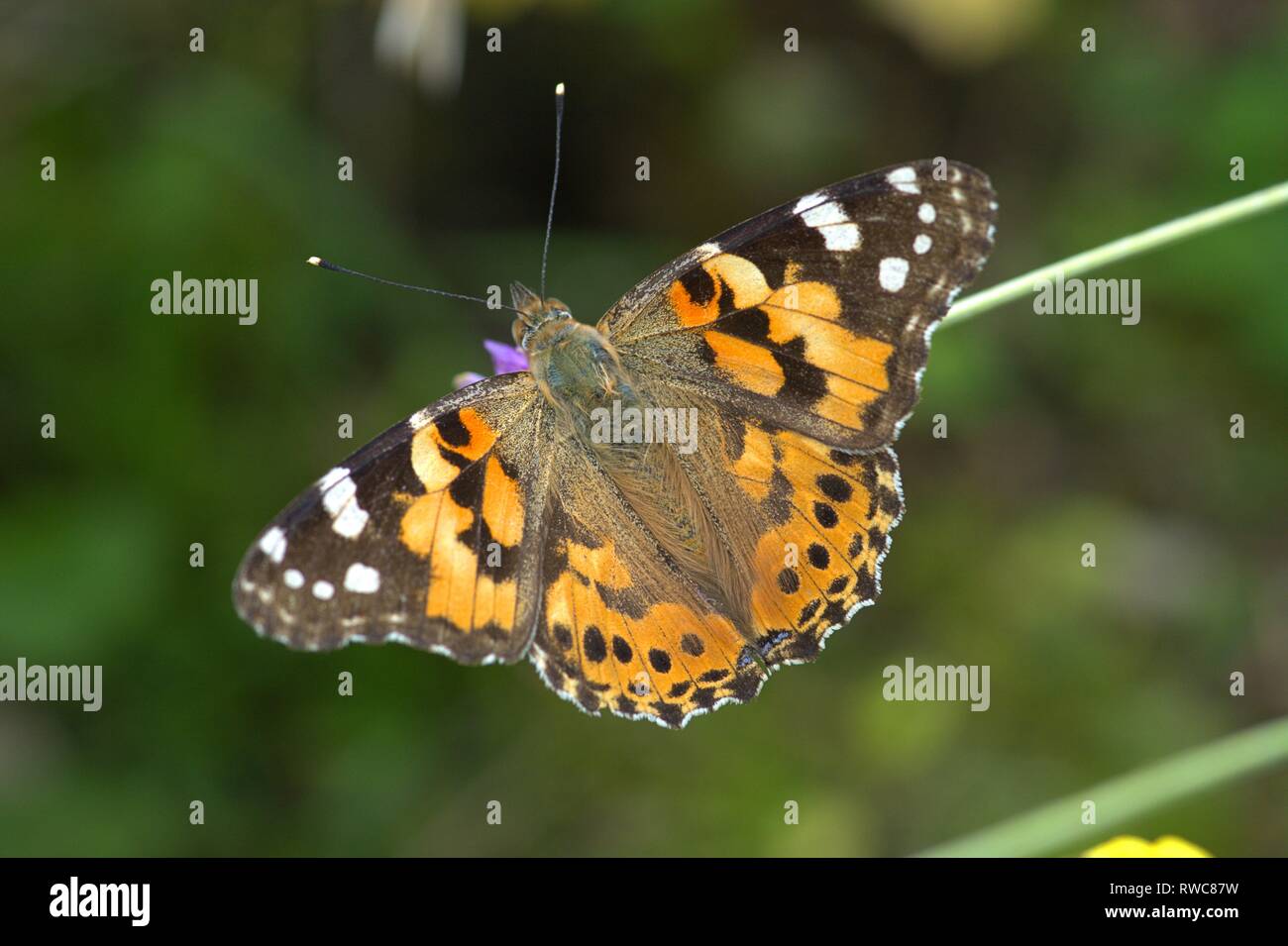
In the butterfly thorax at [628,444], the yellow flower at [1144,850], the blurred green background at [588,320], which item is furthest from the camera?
the blurred green background at [588,320]

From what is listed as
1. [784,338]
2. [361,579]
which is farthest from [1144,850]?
[361,579]

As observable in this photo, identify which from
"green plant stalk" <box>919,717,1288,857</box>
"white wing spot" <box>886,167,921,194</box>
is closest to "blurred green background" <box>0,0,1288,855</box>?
"green plant stalk" <box>919,717,1288,857</box>

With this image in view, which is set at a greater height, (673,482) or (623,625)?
(673,482)

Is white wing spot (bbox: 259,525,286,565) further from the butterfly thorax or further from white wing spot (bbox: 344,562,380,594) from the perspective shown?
the butterfly thorax

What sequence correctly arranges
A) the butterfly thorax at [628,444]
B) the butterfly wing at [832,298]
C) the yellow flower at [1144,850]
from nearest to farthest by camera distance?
the yellow flower at [1144,850] → the butterfly wing at [832,298] → the butterfly thorax at [628,444]

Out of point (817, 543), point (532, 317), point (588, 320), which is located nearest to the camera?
point (817, 543)

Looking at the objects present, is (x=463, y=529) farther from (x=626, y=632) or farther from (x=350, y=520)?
(x=626, y=632)

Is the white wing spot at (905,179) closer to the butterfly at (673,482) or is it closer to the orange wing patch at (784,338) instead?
the butterfly at (673,482)

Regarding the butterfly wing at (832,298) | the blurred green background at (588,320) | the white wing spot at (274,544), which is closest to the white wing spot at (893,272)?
the butterfly wing at (832,298)
